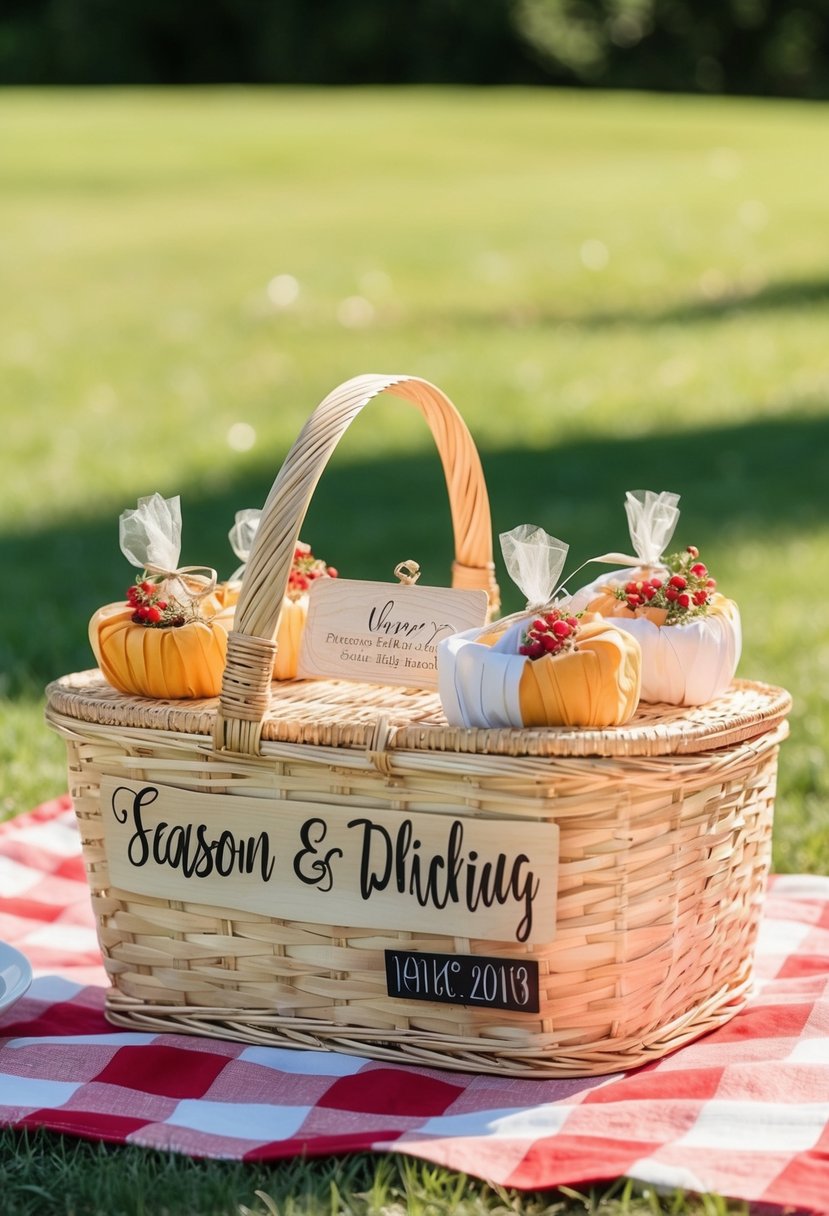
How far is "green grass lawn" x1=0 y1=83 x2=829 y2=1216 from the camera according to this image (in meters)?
3.38

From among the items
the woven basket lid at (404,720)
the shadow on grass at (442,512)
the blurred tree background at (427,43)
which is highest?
the blurred tree background at (427,43)

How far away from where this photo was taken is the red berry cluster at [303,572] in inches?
84.4

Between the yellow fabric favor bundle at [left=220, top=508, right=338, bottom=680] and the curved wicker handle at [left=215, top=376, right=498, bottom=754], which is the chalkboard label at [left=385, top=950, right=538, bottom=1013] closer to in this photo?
the curved wicker handle at [left=215, top=376, right=498, bottom=754]

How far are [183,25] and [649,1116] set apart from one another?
92.7 ft

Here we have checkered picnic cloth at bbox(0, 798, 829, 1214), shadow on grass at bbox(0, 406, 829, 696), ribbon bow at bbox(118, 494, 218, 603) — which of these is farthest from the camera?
shadow on grass at bbox(0, 406, 829, 696)

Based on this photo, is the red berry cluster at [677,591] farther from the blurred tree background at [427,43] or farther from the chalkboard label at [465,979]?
the blurred tree background at [427,43]

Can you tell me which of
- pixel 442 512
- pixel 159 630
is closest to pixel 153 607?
pixel 159 630

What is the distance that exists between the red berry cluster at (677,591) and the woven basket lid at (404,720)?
0.12m

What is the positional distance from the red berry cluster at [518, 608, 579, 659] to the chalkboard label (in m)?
0.36

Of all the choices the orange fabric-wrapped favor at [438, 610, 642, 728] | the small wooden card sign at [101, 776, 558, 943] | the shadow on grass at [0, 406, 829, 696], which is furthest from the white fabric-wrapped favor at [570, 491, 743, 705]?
the shadow on grass at [0, 406, 829, 696]

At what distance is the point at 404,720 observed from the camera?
71.9 inches

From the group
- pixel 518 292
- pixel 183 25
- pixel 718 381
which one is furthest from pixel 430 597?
pixel 183 25

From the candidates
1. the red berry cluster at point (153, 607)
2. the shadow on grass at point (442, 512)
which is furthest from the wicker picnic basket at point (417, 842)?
the shadow on grass at point (442, 512)

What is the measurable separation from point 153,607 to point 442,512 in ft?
11.6
